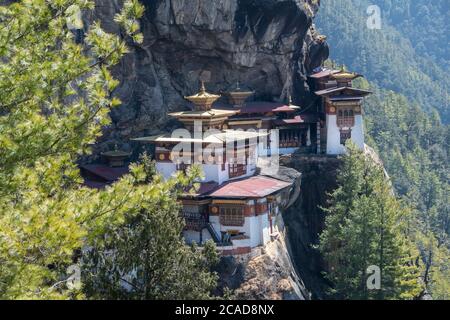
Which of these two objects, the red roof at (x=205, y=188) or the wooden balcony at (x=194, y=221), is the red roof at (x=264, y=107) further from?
the wooden balcony at (x=194, y=221)

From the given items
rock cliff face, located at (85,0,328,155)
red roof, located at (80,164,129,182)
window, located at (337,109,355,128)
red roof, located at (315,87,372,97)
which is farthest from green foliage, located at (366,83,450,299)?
red roof, located at (80,164,129,182)

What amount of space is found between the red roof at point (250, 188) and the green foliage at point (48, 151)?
15277 millimetres

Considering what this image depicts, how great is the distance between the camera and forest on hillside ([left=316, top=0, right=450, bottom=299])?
73.2m

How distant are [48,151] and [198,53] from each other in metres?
28.8

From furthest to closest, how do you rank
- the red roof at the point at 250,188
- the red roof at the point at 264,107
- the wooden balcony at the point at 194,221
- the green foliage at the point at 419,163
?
the green foliage at the point at 419,163 → the red roof at the point at 264,107 → the wooden balcony at the point at 194,221 → the red roof at the point at 250,188

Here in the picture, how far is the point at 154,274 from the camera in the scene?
19.5 m

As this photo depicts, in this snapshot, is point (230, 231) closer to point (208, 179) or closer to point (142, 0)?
point (208, 179)

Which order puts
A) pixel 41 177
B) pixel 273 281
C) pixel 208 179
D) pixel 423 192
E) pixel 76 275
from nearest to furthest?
pixel 41 177
pixel 76 275
pixel 273 281
pixel 208 179
pixel 423 192

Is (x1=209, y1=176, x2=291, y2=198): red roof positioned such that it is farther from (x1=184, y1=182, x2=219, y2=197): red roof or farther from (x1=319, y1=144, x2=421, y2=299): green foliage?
(x1=319, y1=144, x2=421, y2=299): green foliage

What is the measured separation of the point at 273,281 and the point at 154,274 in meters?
10.3

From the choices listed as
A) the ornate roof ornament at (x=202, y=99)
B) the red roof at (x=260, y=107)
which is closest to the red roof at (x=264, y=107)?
the red roof at (x=260, y=107)

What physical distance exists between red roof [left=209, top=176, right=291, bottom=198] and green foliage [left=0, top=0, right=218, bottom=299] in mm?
15277

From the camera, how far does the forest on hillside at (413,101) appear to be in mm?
73250
